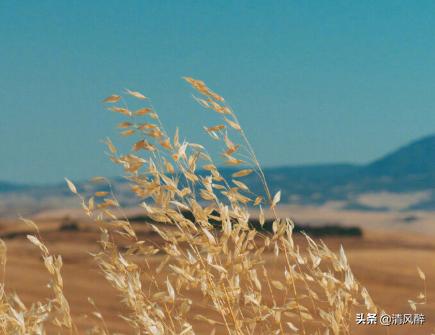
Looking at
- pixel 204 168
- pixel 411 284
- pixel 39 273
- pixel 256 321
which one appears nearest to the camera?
pixel 256 321

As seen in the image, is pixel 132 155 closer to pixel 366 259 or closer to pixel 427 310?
pixel 427 310

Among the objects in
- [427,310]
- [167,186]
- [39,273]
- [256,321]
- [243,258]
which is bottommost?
[39,273]

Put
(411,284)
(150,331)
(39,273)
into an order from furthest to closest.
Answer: (39,273) → (411,284) → (150,331)

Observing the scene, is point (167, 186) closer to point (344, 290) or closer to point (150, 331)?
point (150, 331)

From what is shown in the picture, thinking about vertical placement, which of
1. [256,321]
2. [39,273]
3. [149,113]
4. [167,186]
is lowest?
[39,273]

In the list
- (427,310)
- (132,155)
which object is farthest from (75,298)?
(132,155)

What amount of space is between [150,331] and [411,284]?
4896mm

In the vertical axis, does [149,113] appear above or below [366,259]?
above

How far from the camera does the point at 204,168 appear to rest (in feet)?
6.58

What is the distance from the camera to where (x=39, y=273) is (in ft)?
22.2

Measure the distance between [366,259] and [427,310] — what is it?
179 cm

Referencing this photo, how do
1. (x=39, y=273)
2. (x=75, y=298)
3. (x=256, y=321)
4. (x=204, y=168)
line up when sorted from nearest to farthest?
(x=256, y=321) → (x=204, y=168) → (x=75, y=298) → (x=39, y=273)

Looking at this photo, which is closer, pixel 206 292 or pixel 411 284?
pixel 206 292

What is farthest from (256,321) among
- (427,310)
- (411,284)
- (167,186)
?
(411,284)
